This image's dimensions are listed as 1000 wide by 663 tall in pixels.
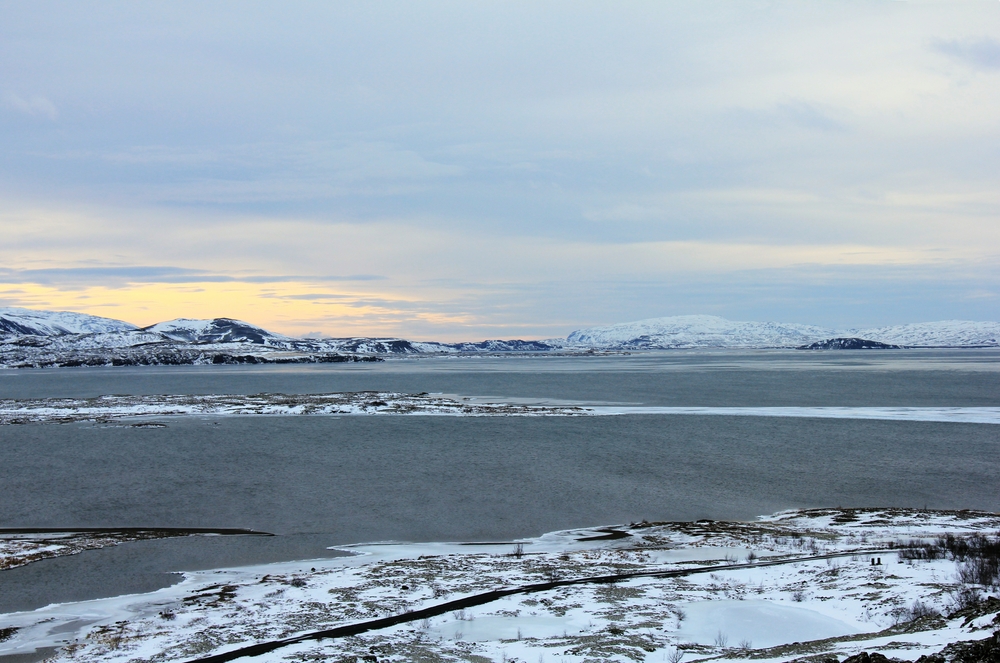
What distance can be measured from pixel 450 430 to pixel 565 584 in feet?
109

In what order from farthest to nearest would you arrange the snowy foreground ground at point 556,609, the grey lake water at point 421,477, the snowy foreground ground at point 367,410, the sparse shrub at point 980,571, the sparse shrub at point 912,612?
1. the snowy foreground ground at point 367,410
2. the grey lake water at point 421,477
3. the sparse shrub at point 980,571
4. the sparse shrub at point 912,612
5. the snowy foreground ground at point 556,609

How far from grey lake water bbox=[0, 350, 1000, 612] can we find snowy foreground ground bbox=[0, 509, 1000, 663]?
9.05 ft

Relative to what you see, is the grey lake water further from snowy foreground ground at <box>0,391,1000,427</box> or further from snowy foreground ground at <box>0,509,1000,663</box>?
snowy foreground ground at <box>0,391,1000,427</box>

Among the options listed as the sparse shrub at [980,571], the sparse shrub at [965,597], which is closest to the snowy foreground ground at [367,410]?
the sparse shrub at [980,571]

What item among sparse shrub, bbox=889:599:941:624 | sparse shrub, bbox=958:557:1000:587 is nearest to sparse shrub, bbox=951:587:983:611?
sparse shrub, bbox=889:599:941:624

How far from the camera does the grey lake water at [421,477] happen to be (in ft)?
67.1

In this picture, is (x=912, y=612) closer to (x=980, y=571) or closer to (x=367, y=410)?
(x=980, y=571)

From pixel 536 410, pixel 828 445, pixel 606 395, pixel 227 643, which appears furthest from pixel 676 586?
pixel 606 395

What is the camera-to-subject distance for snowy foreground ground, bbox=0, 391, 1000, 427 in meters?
53.2

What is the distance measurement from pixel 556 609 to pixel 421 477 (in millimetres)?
18711

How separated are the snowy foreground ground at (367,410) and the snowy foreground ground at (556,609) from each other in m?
38.8

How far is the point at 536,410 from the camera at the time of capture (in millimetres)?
60062

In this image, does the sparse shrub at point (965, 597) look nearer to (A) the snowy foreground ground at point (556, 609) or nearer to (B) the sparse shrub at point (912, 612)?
(A) the snowy foreground ground at point (556, 609)

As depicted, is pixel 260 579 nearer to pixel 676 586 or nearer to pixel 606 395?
pixel 676 586
